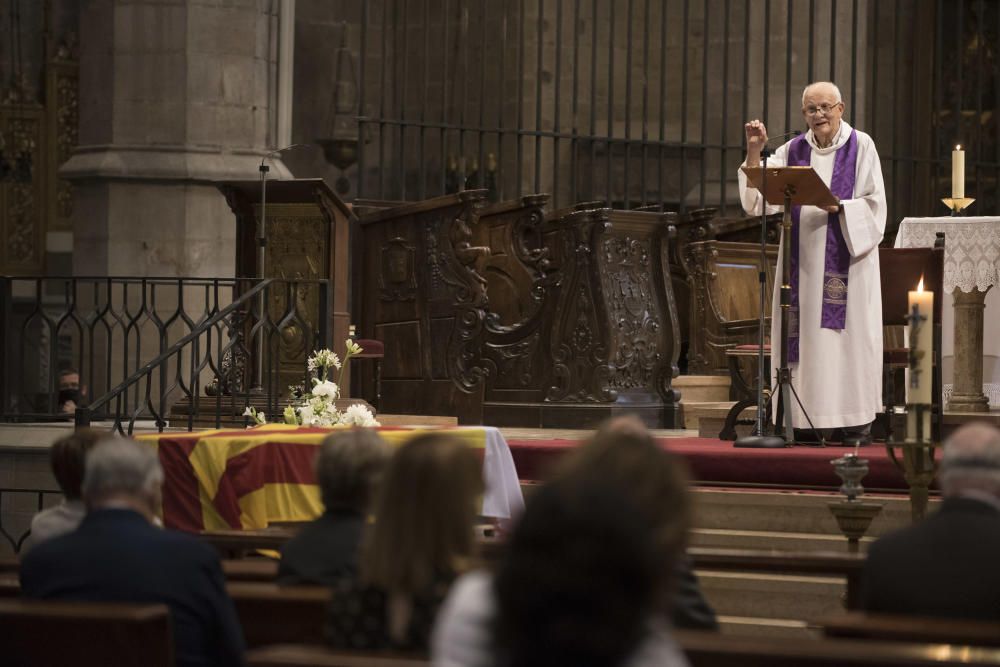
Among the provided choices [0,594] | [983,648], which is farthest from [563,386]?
[983,648]

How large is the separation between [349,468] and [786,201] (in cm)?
430

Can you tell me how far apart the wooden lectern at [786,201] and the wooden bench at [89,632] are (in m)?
4.63

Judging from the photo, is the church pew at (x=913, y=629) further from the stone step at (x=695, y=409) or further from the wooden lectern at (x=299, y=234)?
the stone step at (x=695, y=409)

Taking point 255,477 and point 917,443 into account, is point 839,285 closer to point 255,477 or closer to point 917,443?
point 255,477

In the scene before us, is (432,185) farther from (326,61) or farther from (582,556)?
(582,556)

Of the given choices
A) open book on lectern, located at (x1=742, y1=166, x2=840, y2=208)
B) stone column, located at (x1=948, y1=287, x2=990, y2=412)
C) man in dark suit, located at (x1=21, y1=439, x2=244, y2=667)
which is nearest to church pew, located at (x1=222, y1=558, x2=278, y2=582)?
man in dark suit, located at (x1=21, y1=439, x2=244, y2=667)

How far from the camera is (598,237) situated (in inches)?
399

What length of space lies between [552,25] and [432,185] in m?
2.06

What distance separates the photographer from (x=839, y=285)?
8336mm

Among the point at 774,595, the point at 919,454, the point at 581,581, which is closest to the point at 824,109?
the point at 774,595

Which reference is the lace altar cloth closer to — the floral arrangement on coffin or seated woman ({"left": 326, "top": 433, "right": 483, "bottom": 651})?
the floral arrangement on coffin

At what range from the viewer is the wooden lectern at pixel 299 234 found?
9703mm

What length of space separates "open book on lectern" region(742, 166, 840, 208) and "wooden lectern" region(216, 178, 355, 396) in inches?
112

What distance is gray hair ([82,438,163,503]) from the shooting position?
3.69 meters
